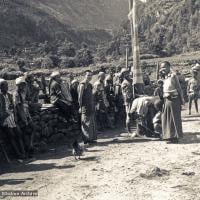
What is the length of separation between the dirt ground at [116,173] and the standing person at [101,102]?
8.57ft

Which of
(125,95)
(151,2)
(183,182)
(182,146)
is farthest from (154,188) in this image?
(151,2)

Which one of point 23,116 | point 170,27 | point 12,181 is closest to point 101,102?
point 23,116

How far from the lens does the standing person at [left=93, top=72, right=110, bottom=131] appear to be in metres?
13.8

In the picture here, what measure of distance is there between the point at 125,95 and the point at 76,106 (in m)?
1.51

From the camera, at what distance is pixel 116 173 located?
863 cm

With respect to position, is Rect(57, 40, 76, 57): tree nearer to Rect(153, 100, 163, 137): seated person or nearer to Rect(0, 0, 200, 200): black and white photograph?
Rect(0, 0, 200, 200): black and white photograph

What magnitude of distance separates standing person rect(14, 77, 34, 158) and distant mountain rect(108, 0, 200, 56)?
41.9m

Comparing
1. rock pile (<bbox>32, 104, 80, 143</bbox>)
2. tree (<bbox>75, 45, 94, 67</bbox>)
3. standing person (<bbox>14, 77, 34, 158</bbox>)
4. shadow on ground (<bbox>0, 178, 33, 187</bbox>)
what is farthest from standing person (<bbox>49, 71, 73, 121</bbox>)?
tree (<bbox>75, 45, 94, 67</bbox>)

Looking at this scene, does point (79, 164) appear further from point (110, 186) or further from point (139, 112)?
point (139, 112)

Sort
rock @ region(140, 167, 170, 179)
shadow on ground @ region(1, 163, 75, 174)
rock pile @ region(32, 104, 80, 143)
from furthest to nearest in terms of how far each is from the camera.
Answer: rock pile @ region(32, 104, 80, 143)
shadow on ground @ region(1, 163, 75, 174)
rock @ region(140, 167, 170, 179)

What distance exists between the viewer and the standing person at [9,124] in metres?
9.71

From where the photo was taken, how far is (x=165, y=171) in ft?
28.3

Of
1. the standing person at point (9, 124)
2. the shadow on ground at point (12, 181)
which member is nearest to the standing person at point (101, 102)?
the standing person at point (9, 124)

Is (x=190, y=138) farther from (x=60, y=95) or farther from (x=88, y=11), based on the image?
(x=88, y=11)
